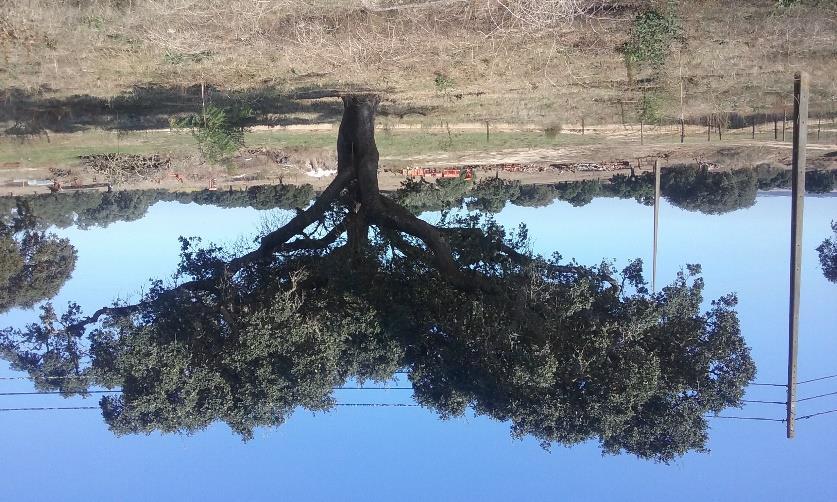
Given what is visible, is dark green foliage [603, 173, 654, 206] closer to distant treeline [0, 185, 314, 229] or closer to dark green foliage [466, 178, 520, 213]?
dark green foliage [466, 178, 520, 213]

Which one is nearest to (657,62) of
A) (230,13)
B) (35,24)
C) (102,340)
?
(230,13)

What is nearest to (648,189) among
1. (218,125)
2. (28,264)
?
(218,125)

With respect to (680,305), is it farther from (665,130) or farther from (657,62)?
(665,130)

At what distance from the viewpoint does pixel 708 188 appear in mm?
27484

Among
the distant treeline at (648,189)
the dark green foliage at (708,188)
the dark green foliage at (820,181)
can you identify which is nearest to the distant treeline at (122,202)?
the distant treeline at (648,189)

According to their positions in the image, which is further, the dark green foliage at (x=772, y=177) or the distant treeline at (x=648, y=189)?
the dark green foliage at (x=772, y=177)

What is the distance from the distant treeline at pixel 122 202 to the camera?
1984cm

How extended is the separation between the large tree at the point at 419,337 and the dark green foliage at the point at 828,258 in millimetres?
12678

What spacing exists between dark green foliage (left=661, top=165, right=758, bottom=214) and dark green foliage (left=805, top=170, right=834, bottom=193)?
197cm

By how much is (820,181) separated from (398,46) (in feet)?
68.3

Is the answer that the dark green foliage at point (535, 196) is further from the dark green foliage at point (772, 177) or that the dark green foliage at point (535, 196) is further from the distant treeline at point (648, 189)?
the dark green foliage at point (772, 177)

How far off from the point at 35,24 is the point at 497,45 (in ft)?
29.6

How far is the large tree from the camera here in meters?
12.5

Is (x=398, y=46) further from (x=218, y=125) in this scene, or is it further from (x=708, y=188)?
(x=708, y=188)
